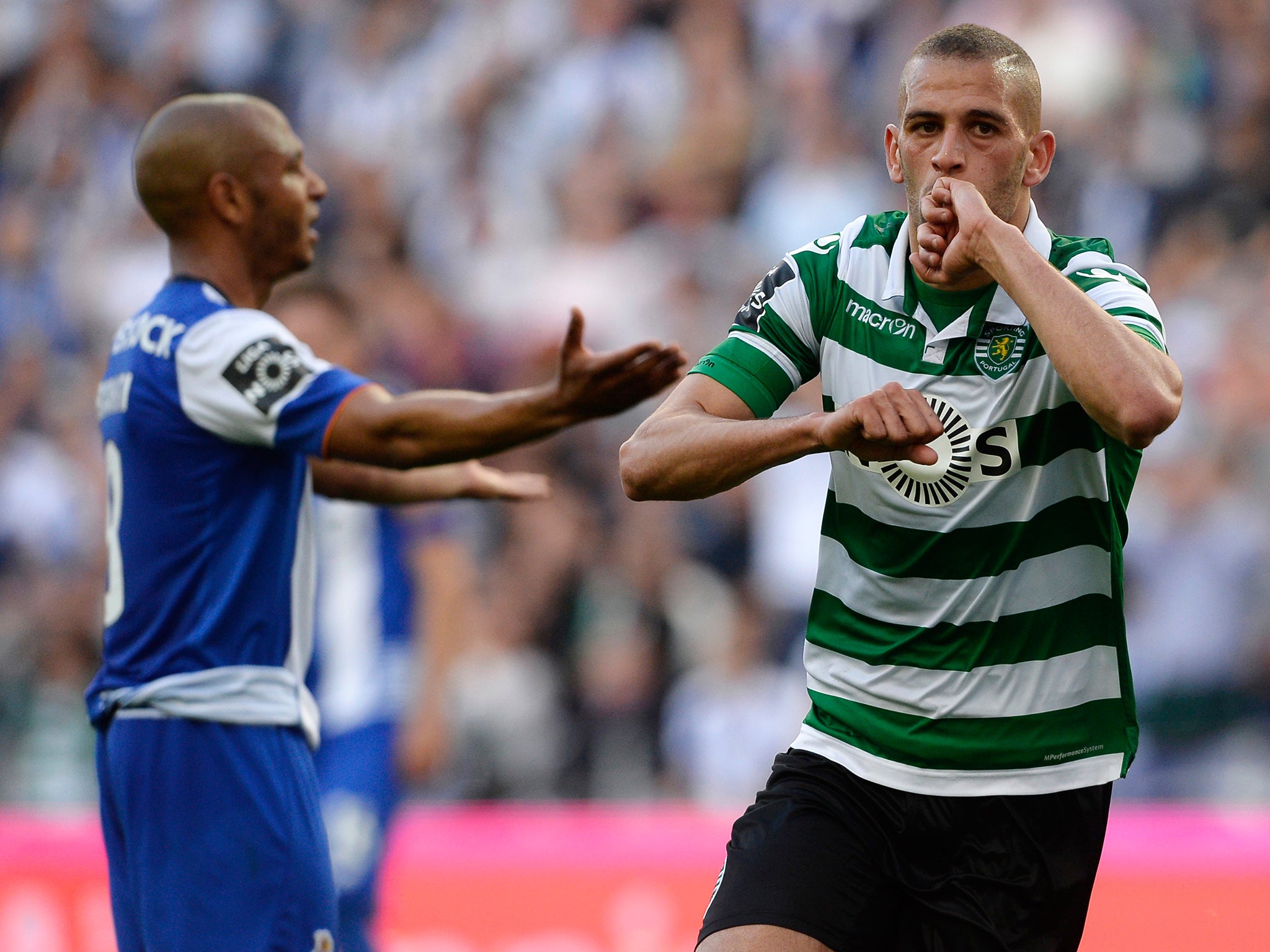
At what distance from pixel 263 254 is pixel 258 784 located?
1.40m

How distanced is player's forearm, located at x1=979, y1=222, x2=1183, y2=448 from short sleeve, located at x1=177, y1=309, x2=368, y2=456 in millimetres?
1660

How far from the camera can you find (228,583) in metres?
3.77

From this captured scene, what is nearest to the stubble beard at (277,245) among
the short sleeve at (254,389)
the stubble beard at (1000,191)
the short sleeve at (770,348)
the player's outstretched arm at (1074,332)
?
the short sleeve at (254,389)

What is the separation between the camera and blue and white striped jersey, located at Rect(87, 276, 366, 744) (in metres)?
3.75

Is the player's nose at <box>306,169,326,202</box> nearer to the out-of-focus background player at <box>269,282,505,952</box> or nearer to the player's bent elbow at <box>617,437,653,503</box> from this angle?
the out-of-focus background player at <box>269,282,505,952</box>

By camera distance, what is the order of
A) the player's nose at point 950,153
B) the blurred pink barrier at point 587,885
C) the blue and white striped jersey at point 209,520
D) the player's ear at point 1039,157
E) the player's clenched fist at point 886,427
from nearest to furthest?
the player's clenched fist at point 886,427, the player's nose at point 950,153, the player's ear at point 1039,157, the blue and white striped jersey at point 209,520, the blurred pink barrier at point 587,885

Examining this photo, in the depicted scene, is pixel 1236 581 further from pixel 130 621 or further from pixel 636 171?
pixel 130 621

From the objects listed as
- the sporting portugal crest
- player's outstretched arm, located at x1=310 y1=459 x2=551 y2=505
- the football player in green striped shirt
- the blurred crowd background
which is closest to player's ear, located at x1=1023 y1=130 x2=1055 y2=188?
the football player in green striped shirt

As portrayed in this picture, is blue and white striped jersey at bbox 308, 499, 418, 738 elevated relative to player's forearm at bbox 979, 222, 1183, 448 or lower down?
lower down

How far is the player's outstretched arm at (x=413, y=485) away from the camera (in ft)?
14.9

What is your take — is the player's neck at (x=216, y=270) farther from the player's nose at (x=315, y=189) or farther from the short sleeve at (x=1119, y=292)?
the short sleeve at (x=1119, y=292)

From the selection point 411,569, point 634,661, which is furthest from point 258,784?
point 634,661

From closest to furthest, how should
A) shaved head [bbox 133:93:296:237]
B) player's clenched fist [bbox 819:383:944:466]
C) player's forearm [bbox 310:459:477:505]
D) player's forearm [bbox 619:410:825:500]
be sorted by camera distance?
player's clenched fist [bbox 819:383:944:466]
player's forearm [bbox 619:410:825:500]
shaved head [bbox 133:93:296:237]
player's forearm [bbox 310:459:477:505]

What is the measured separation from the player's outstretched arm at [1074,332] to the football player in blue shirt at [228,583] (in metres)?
0.89
